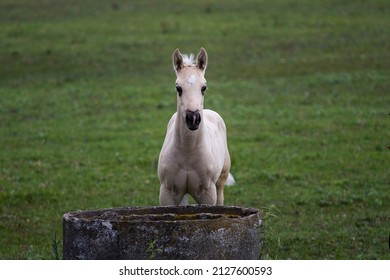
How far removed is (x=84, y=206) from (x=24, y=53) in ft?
56.6

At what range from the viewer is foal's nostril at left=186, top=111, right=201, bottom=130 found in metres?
8.95

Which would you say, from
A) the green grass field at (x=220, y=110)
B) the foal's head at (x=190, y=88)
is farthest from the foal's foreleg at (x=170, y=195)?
the green grass field at (x=220, y=110)

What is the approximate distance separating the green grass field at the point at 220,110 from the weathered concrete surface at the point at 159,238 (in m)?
0.65

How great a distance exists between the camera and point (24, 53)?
97.3 ft

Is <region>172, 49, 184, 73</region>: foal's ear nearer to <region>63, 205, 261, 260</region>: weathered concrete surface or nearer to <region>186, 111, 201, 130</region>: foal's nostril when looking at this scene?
<region>186, 111, 201, 130</region>: foal's nostril

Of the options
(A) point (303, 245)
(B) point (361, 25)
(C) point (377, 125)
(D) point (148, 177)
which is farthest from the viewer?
(B) point (361, 25)

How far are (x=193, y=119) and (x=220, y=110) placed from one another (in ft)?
40.0

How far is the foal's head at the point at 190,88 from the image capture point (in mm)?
8984

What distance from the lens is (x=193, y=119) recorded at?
8938mm

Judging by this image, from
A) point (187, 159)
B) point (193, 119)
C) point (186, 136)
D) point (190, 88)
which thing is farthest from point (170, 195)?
point (190, 88)

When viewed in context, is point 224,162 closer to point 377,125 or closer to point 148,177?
point 148,177

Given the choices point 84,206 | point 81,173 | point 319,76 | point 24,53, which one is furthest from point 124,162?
point 24,53

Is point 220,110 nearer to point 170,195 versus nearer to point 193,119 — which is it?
point 170,195
